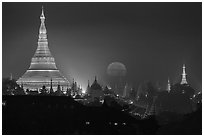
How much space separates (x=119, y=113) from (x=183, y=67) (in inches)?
1894

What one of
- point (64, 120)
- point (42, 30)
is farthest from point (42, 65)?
point (64, 120)

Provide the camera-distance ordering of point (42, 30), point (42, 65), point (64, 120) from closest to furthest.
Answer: point (64, 120)
point (42, 30)
point (42, 65)

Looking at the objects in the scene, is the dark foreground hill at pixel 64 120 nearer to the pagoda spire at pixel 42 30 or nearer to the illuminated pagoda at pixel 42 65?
the illuminated pagoda at pixel 42 65

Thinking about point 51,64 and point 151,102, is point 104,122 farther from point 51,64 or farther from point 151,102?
point 51,64

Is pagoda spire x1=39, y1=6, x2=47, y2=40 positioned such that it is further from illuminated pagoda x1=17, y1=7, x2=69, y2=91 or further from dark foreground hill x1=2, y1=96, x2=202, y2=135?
dark foreground hill x1=2, y1=96, x2=202, y2=135

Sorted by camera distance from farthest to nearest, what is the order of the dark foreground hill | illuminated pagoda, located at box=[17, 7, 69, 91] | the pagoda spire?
the pagoda spire
illuminated pagoda, located at box=[17, 7, 69, 91]
the dark foreground hill

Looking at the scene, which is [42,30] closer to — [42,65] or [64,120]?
[42,65]

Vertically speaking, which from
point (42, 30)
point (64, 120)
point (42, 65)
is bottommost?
point (64, 120)

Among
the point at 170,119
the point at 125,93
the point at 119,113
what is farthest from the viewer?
the point at 125,93

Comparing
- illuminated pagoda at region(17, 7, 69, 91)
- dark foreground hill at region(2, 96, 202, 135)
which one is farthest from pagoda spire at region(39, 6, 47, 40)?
dark foreground hill at region(2, 96, 202, 135)

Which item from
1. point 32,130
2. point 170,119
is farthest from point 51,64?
point 32,130

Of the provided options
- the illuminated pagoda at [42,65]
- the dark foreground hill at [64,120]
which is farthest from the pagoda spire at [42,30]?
the dark foreground hill at [64,120]

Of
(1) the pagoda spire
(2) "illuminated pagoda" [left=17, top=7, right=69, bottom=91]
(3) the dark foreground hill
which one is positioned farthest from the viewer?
(1) the pagoda spire

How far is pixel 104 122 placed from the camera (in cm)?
4628
